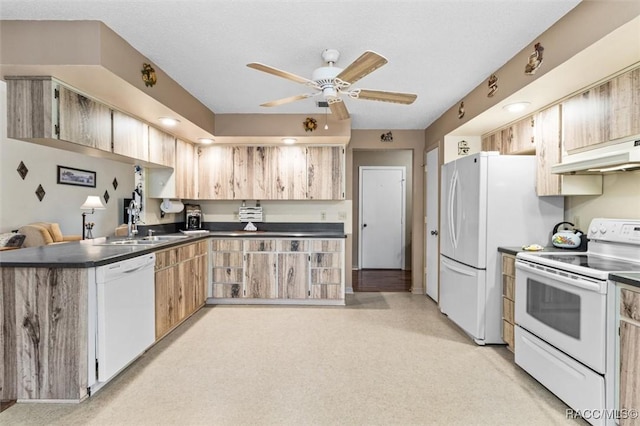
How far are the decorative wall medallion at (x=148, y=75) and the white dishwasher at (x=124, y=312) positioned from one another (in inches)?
52.7

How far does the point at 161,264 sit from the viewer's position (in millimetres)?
2951

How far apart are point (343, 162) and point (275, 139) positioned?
957 mm

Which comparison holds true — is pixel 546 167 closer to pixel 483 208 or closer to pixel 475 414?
pixel 483 208

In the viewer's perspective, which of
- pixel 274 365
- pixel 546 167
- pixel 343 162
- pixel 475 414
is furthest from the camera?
pixel 343 162

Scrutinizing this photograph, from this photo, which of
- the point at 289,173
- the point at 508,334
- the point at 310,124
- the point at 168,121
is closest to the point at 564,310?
the point at 508,334

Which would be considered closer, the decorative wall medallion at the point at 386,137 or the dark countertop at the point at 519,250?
the dark countertop at the point at 519,250

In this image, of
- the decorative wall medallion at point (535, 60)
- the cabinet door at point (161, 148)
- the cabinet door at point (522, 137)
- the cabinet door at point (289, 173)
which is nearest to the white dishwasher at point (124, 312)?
the cabinet door at point (161, 148)

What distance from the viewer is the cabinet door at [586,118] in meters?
2.18

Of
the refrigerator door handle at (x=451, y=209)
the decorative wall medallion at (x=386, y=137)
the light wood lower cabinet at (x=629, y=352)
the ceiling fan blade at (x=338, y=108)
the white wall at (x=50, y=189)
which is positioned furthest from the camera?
the decorative wall medallion at (x=386, y=137)

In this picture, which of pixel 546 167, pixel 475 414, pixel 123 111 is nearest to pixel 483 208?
pixel 546 167

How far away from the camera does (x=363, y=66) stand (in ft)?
6.37

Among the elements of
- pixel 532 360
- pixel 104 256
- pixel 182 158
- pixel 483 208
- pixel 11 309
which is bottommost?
pixel 532 360

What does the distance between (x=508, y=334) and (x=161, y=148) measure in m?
3.81

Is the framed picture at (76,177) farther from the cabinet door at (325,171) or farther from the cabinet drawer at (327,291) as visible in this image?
the cabinet drawer at (327,291)
